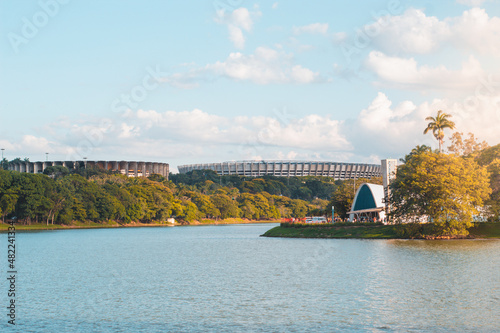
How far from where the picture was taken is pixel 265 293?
125 feet

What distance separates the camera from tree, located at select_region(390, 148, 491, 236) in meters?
81.5

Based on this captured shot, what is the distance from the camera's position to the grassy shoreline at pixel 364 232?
87062 millimetres

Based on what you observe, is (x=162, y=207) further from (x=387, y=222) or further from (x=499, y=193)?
(x=499, y=193)

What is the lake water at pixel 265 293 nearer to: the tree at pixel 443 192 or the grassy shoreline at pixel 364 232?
the tree at pixel 443 192

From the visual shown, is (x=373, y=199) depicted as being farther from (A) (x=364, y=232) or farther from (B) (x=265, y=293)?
(B) (x=265, y=293)

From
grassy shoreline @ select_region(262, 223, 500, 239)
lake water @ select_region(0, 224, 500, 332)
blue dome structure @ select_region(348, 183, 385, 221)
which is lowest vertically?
lake water @ select_region(0, 224, 500, 332)

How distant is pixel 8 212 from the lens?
431 ft

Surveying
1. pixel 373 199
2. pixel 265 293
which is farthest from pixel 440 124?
pixel 265 293

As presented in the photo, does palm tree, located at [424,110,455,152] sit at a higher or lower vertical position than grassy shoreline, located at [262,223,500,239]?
higher

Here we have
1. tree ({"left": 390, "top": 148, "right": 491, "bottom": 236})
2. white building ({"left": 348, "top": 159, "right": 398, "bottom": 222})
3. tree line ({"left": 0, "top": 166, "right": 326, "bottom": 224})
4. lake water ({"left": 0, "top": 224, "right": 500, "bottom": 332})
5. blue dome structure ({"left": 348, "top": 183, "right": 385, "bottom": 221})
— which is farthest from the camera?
tree line ({"left": 0, "top": 166, "right": 326, "bottom": 224})

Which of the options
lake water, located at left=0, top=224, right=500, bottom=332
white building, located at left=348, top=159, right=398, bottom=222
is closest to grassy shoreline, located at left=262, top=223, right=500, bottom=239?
white building, located at left=348, top=159, right=398, bottom=222

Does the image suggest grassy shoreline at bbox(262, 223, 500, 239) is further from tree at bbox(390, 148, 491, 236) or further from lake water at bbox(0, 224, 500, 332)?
lake water at bbox(0, 224, 500, 332)

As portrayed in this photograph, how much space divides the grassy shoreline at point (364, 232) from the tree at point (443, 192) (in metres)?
4.25

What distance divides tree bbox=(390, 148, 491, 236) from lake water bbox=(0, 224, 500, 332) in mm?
17716
